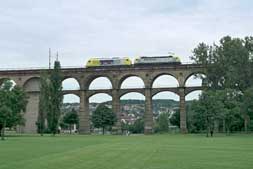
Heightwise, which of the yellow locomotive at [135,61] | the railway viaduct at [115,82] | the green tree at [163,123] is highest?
the yellow locomotive at [135,61]

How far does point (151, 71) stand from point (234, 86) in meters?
18.5

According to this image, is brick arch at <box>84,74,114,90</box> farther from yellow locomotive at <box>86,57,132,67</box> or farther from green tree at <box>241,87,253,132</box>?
green tree at <box>241,87,253,132</box>

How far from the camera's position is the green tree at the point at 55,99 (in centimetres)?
6875

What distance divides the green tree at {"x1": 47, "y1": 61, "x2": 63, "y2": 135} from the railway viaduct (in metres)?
10.0

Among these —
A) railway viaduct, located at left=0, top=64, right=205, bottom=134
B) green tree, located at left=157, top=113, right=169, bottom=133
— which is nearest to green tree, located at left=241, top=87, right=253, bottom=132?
railway viaduct, located at left=0, top=64, right=205, bottom=134

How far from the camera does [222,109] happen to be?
62.8 m

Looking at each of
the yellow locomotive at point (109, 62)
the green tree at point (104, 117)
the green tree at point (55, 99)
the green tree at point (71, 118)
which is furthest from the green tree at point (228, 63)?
the green tree at point (71, 118)

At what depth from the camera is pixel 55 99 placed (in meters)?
70.2

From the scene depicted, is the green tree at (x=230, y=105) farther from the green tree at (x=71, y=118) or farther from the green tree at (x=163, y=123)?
the green tree at (x=163, y=123)

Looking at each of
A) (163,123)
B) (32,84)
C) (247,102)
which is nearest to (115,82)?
(32,84)

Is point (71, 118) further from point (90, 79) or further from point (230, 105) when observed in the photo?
point (230, 105)

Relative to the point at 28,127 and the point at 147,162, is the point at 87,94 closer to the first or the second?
the point at 28,127

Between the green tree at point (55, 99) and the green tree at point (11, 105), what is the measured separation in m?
5.08

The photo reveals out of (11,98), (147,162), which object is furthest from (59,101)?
(147,162)
